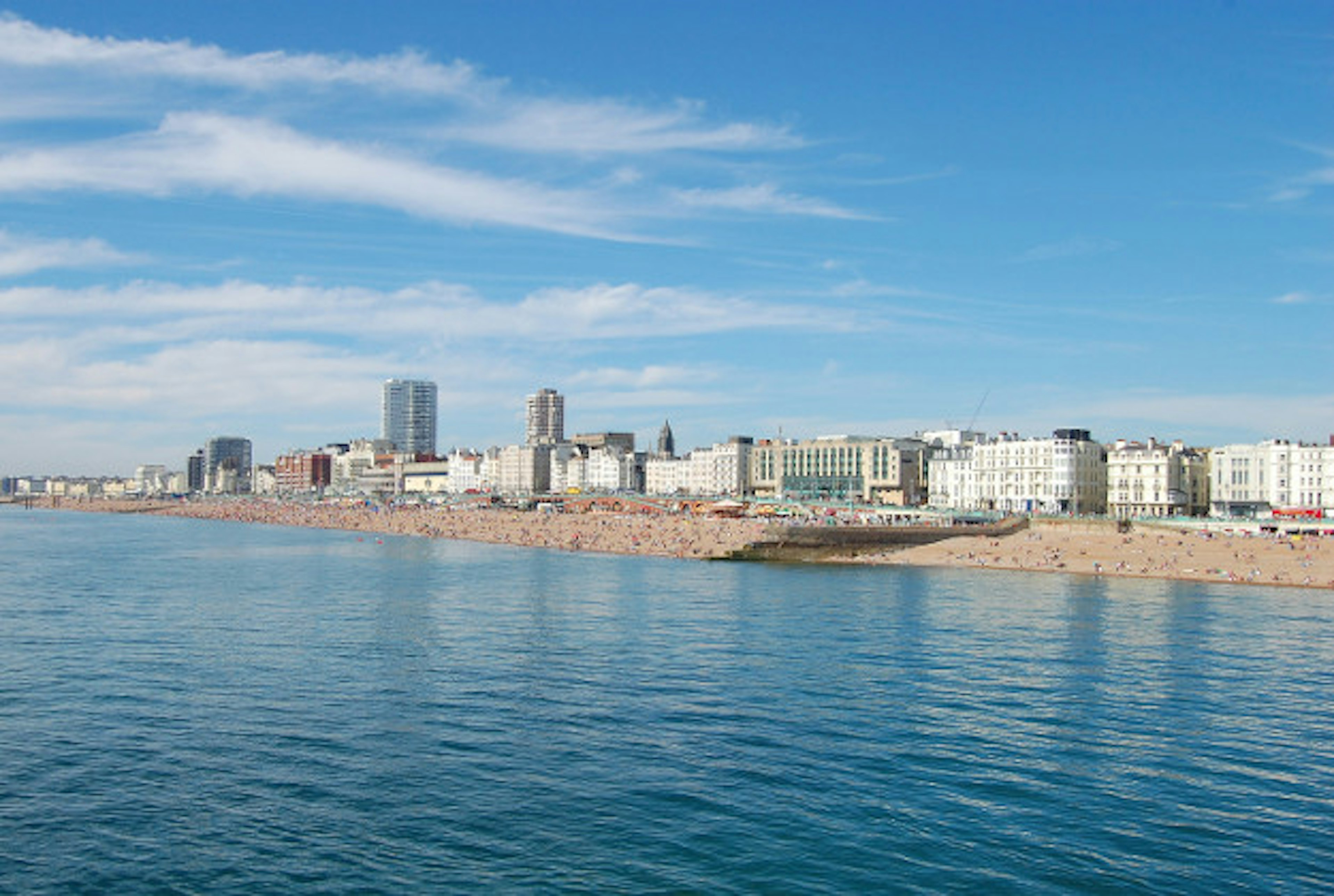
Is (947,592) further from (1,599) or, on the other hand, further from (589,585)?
(1,599)

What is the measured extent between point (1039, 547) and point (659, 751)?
63.7m

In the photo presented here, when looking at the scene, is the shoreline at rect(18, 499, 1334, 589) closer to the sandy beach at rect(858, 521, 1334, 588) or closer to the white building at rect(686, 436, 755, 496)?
the sandy beach at rect(858, 521, 1334, 588)

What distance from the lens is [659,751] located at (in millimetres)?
25266

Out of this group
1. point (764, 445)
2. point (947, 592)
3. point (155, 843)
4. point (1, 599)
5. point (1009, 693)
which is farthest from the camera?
point (764, 445)

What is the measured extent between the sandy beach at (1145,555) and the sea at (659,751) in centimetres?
1852

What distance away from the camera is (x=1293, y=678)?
115ft

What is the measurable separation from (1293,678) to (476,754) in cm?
2653

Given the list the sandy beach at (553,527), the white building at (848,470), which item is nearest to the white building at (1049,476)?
the white building at (848,470)

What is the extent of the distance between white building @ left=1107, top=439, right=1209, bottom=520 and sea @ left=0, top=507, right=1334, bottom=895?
66164 millimetres

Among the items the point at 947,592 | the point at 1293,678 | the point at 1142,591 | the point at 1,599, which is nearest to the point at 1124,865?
the point at 1293,678

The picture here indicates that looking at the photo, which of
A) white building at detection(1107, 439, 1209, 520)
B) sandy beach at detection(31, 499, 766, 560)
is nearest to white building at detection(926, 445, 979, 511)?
white building at detection(1107, 439, 1209, 520)

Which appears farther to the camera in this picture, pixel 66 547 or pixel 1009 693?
pixel 66 547

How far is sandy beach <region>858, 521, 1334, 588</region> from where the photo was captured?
6912 centimetres

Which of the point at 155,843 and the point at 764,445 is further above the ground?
the point at 764,445
